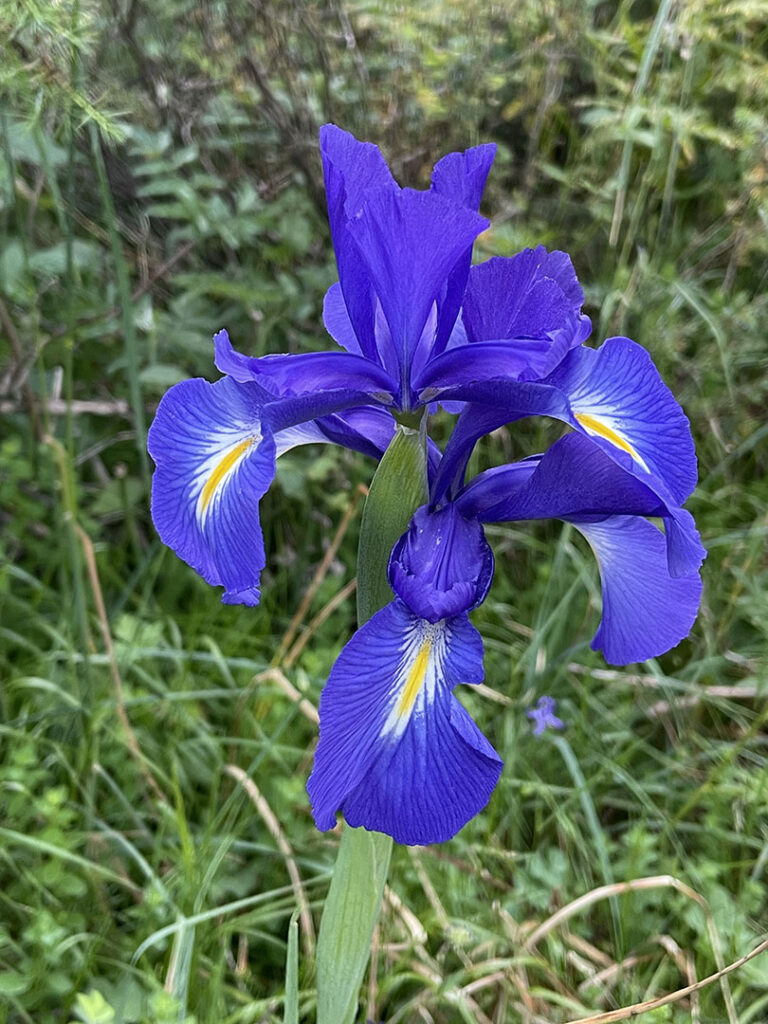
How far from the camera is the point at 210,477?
0.80m

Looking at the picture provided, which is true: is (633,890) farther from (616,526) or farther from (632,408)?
(632,408)

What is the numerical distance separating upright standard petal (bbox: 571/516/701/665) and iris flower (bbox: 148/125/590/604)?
21 centimetres

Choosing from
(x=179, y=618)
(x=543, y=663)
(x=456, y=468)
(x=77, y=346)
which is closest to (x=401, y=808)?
(x=456, y=468)

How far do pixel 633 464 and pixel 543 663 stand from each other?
1154 mm

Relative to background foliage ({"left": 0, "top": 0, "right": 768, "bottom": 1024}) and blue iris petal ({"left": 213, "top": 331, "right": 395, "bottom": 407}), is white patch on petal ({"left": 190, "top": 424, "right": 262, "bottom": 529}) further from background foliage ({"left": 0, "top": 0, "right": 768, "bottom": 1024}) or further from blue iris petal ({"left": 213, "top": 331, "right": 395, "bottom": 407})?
background foliage ({"left": 0, "top": 0, "right": 768, "bottom": 1024})

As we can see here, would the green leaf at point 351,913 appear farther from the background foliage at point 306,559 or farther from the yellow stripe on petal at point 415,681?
the yellow stripe on petal at point 415,681

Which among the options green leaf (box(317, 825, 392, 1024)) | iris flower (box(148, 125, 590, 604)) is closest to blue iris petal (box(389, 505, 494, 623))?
iris flower (box(148, 125, 590, 604))

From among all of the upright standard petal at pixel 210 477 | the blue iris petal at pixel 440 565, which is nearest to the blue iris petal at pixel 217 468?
the upright standard petal at pixel 210 477

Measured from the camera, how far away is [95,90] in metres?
1.92

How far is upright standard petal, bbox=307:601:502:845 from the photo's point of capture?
734 millimetres

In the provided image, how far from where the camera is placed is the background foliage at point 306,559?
136 cm

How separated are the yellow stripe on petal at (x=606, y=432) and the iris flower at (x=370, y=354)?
76mm

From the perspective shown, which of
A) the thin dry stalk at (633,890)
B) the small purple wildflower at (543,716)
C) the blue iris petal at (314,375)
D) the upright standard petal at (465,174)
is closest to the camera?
the blue iris petal at (314,375)

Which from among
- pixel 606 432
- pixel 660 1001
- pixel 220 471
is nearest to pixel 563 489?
pixel 606 432
